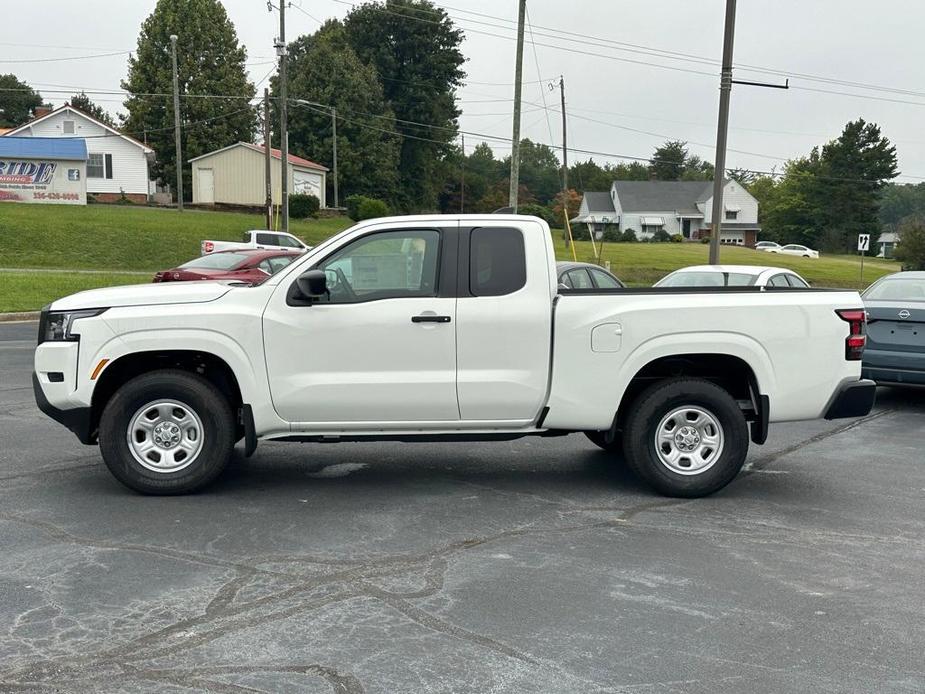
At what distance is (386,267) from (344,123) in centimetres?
6737

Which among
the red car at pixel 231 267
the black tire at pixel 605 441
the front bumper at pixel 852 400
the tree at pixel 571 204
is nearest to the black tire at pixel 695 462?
the black tire at pixel 605 441

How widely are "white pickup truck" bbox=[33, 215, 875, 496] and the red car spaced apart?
12619mm

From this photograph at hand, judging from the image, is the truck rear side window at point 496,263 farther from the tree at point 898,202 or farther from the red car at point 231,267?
the tree at point 898,202

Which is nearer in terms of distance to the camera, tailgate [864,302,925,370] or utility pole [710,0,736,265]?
tailgate [864,302,925,370]

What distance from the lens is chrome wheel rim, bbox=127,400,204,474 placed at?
21.5 feet

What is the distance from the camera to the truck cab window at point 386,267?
21.6 feet

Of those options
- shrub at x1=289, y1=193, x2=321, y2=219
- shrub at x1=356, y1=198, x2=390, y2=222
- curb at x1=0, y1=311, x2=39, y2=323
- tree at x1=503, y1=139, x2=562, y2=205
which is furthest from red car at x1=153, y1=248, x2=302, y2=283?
tree at x1=503, y1=139, x2=562, y2=205

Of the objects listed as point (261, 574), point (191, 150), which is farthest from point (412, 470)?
point (191, 150)

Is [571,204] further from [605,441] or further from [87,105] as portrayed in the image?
[605,441]

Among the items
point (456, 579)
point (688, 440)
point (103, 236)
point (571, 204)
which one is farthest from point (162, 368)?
point (571, 204)

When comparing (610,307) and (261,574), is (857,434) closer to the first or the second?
(610,307)

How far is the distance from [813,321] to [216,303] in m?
4.18

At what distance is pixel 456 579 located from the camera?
16.5ft

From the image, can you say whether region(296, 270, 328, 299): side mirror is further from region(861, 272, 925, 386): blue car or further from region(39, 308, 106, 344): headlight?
region(861, 272, 925, 386): blue car
